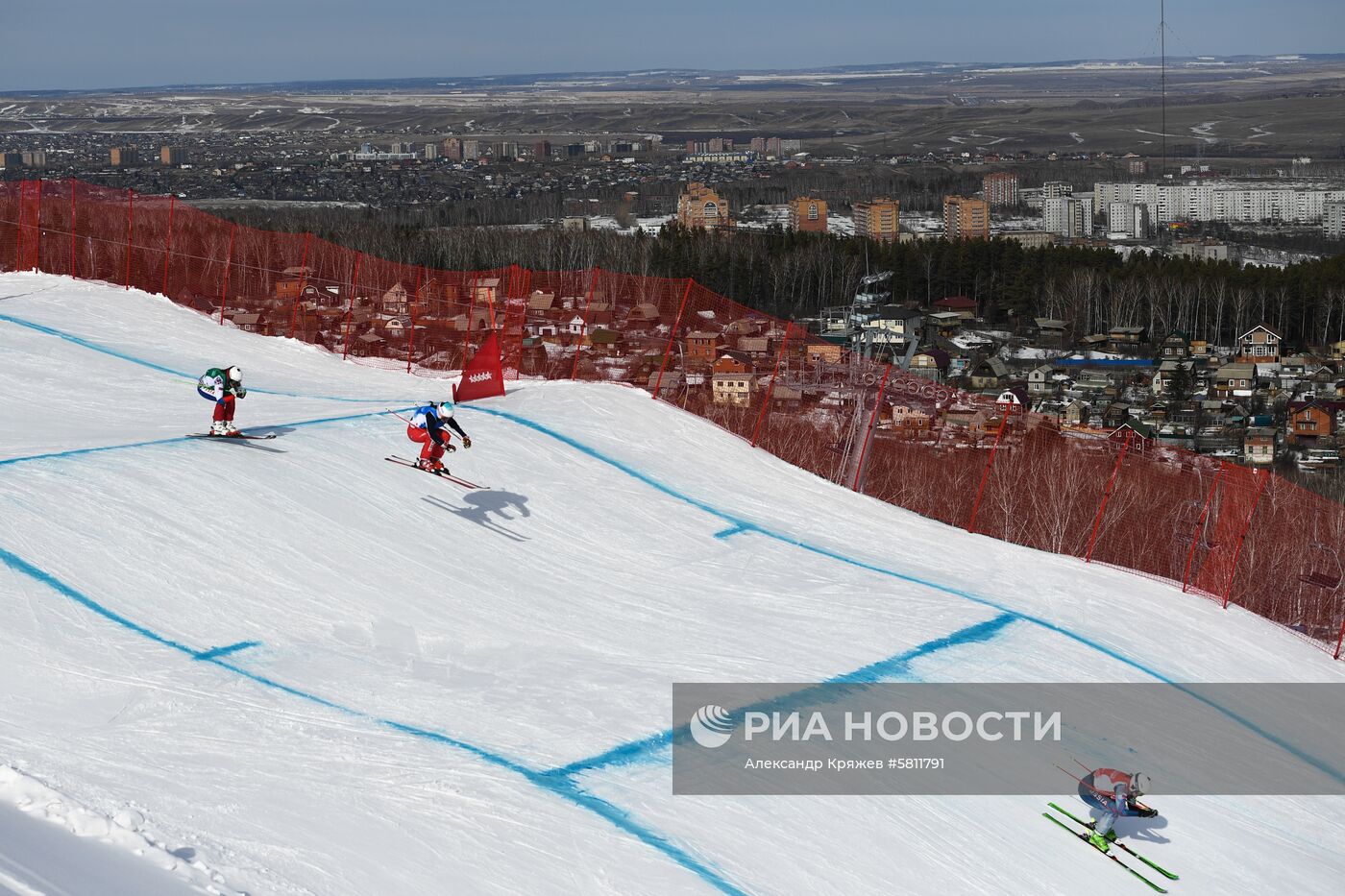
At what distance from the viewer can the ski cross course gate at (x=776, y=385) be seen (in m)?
15.7

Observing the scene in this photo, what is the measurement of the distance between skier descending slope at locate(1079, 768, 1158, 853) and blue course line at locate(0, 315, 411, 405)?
408 inches

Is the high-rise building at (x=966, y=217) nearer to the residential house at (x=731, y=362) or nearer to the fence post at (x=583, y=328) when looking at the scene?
the fence post at (x=583, y=328)

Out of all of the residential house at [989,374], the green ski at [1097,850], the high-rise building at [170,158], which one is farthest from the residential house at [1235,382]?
the high-rise building at [170,158]

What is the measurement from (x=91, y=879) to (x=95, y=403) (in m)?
11.3

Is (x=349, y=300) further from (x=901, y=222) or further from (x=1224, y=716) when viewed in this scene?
(x=901, y=222)

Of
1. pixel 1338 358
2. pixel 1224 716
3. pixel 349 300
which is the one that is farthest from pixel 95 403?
pixel 1338 358

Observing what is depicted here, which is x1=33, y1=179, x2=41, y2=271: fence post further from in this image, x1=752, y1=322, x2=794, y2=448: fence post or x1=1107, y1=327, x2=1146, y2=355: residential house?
x1=1107, y1=327, x2=1146, y2=355: residential house

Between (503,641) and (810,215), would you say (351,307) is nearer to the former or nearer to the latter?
(503,641)

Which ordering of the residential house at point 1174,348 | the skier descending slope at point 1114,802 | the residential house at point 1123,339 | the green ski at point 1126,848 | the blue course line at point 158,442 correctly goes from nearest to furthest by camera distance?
the green ski at point 1126,848 < the skier descending slope at point 1114,802 < the blue course line at point 158,442 < the residential house at point 1174,348 < the residential house at point 1123,339

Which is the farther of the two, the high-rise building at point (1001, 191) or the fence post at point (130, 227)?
the high-rise building at point (1001, 191)

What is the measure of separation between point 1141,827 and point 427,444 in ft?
23.6

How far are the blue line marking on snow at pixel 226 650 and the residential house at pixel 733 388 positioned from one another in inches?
326

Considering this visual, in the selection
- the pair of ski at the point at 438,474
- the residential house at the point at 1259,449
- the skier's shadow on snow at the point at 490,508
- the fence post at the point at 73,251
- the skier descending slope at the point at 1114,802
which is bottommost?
the residential house at the point at 1259,449

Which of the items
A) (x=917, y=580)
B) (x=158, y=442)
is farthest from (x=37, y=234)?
(x=917, y=580)
